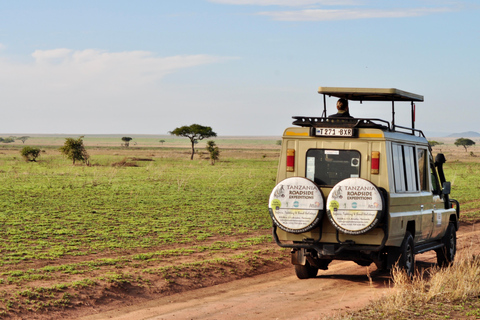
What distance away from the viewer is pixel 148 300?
356 inches

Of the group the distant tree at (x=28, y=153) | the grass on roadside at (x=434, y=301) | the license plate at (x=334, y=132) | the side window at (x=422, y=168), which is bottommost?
the grass on roadside at (x=434, y=301)

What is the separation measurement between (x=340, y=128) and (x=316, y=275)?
2.79 meters

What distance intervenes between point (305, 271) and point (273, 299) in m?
1.65

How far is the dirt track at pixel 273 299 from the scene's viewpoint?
8052 millimetres

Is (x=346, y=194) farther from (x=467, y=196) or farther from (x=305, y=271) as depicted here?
(x=467, y=196)

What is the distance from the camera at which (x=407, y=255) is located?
10.0 m

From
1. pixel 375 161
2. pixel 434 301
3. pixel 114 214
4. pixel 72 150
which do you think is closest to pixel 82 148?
pixel 72 150

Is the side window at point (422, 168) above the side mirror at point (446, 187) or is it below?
above

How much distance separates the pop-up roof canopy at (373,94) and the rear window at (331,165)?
1.26 m

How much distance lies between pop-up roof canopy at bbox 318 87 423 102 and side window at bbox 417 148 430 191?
39.1 inches

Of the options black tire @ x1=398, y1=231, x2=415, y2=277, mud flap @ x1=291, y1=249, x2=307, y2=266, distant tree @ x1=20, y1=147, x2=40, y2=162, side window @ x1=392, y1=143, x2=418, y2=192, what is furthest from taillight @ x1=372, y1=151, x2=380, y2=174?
distant tree @ x1=20, y1=147, x2=40, y2=162

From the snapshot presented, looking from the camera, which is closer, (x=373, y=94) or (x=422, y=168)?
(x=373, y=94)

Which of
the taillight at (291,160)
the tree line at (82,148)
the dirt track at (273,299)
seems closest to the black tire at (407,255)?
the dirt track at (273,299)

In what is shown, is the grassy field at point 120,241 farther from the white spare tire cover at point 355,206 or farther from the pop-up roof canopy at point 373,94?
→ the pop-up roof canopy at point 373,94
